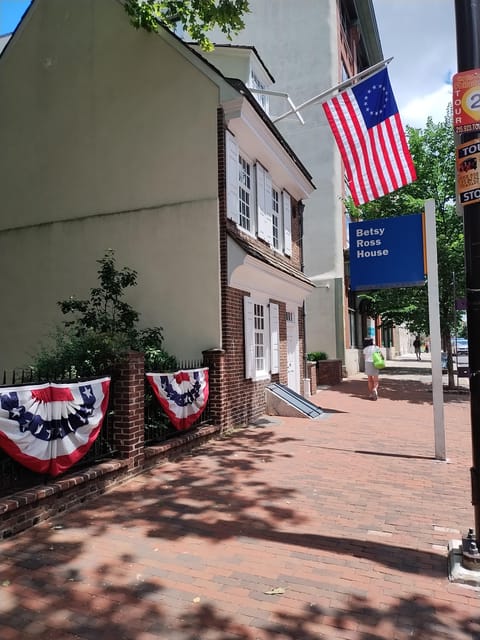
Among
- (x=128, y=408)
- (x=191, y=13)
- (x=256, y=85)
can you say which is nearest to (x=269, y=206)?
(x=256, y=85)

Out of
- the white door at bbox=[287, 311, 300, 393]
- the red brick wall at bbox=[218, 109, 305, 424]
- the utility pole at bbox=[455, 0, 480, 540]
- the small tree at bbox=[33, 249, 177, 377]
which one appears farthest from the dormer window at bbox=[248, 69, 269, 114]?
the utility pole at bbox=[455, 0, 480, 540]

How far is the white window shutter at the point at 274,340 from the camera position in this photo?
11.6 m

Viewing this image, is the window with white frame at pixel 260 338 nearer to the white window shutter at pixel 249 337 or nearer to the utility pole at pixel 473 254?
the white window shutter at pixel 249 337

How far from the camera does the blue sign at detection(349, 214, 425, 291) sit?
7762mm

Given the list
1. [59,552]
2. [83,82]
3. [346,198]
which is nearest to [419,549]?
[59,552]

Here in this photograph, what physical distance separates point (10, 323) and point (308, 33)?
64.2 feet

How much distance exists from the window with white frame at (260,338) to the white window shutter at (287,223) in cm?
207

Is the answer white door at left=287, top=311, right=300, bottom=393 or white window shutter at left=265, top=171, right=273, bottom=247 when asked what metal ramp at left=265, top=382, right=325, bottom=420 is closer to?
white door at left=287, top=311, right=300, bottom=393

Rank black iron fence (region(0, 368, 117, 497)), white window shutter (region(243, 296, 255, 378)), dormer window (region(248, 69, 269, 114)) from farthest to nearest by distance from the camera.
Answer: dormer window (region(248, 69, 269, 114)), white window shutter (region(243, 296, 255, 378)), black iron fence (region(0, 368, 117, 497))

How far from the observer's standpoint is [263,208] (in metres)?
11.2

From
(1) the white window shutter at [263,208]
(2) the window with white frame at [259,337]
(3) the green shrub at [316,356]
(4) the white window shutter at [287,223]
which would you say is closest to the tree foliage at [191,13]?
(1) the white window shutter at [263,208]

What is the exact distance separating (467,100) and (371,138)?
582 cm

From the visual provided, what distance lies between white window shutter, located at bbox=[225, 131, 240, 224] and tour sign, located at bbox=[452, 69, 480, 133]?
5.82 meters

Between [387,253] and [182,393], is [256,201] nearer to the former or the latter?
[387,253]
